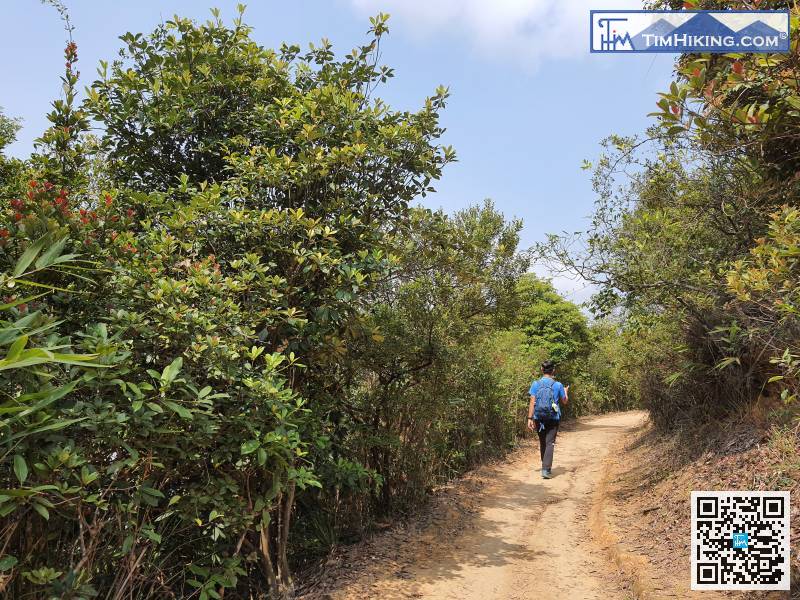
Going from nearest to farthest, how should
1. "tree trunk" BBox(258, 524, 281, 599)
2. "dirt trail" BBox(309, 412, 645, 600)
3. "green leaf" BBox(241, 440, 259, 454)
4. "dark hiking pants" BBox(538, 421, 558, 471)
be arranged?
1. "green leaf" BBox(241, 440, 259, 454)
2. "tree trunk" BBox(258, 524, 281, 599)
3. "dirt trail" BBox(309, 412, 645, 600)
4. "dark hiking pants" BBox(538, 421, 558, 471)

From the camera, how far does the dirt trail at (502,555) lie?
4.47 metres

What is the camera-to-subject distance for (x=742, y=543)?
4074mm

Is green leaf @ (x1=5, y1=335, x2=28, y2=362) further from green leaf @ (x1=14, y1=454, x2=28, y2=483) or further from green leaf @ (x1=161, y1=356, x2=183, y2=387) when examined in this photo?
green leaf @ (x1=161, y1=356, x2=183, y2=387)

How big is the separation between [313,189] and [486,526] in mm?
4565

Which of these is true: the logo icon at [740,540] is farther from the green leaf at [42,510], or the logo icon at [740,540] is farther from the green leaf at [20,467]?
the green leaf at [20,467]

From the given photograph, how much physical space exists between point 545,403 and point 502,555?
11.5 feet

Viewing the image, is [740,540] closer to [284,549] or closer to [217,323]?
[284,549]

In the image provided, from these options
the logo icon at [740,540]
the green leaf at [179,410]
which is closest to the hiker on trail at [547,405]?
the logo icon at [740,540]

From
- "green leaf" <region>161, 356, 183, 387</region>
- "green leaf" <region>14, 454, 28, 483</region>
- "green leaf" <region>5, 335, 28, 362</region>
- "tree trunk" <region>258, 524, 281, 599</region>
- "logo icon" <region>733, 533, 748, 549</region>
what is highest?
"green leaf" <region>5, 335, 28, 362</region>

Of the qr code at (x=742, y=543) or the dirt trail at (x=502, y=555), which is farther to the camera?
the dirt trail at (x=502, y=555)

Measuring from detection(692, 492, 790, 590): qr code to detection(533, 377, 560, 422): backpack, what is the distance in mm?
3763

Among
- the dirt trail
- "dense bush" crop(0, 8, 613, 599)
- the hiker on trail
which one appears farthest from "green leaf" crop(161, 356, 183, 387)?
the hiker on trail

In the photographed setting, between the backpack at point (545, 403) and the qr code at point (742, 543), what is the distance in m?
3.76

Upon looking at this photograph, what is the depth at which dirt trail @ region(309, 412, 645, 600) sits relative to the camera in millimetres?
4469
